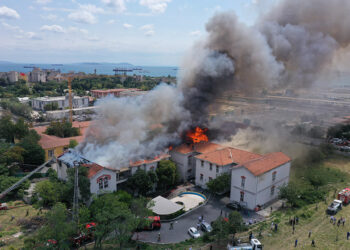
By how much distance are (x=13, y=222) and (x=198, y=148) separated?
16.7 m

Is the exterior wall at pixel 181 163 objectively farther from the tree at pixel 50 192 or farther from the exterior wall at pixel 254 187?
the tree at pixel 50 192

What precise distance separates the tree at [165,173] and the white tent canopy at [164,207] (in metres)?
3.20

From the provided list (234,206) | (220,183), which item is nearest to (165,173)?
(220,183)

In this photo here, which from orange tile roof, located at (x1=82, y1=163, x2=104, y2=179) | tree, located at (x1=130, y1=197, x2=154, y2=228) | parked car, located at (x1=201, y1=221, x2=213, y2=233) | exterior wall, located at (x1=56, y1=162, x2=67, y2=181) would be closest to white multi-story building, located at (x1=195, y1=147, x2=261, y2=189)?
parked car, located at (x1=201, y1=221, x2=213, y2=233)

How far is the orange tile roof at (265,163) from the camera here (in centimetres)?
2165

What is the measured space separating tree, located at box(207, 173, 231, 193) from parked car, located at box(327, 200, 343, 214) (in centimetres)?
768

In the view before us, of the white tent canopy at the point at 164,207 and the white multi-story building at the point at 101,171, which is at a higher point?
the white multi-story building at the point at 101,171

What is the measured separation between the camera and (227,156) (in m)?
25.8

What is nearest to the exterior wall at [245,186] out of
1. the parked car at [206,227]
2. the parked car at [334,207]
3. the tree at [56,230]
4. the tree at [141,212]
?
the parked car at [206,227]

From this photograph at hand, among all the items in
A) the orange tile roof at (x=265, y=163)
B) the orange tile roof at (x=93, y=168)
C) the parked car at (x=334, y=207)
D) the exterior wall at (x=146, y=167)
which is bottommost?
the parked car at (x=334, y=207)

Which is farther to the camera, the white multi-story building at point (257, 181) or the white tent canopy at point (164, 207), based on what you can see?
the white multi-story building at point (257, 181)

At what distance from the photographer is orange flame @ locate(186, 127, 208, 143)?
29634 mm

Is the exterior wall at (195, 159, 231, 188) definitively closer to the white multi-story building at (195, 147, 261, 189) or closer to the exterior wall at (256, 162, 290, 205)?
the white multi-story building at (195, 147, 261, 189)

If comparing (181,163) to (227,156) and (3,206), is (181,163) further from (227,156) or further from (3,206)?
(3,206)
